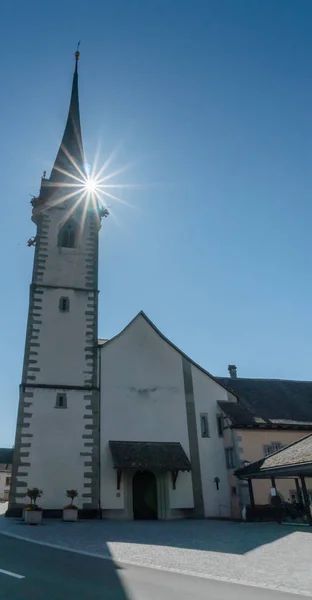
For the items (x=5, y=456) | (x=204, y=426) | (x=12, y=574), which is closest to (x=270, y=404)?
(x=204, y=426)

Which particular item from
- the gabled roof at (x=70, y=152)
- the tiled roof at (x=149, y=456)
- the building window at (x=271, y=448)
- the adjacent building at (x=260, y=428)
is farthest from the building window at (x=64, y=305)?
the building window at (x=271, y=448)

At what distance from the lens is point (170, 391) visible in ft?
74.4

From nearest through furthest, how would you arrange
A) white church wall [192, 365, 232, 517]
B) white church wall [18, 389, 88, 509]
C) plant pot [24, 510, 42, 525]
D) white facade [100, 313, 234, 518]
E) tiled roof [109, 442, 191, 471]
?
plant pot [24, 510, 42, 525] → white church wall [18, 389, 88, 509] → tiled roof [109, 442, 191, 471] → white facade [100, 313, 234, 518] → white church wall [192, 365, 232, 517]

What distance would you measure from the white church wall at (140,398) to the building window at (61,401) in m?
1.84

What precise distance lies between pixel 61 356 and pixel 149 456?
6514 millimetres

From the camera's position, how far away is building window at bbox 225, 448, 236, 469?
2155 cm

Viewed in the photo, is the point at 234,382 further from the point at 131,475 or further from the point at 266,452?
the point at 131,475

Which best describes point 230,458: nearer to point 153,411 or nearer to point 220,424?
point 220,424

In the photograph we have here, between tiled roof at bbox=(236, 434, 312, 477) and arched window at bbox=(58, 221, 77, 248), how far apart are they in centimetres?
1544

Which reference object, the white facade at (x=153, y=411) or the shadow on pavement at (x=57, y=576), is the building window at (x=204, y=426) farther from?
the shadow on pavement at (x=57, y=576)

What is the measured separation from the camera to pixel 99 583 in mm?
6629

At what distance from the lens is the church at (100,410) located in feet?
63.6

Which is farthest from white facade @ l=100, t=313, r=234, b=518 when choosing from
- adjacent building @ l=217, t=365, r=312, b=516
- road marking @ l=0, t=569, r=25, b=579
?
road marking @ l=0, t=569, r=25, b=579

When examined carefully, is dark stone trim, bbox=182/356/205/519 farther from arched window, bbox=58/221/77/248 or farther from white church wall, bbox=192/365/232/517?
arched window, bbox=58/221/77/248
